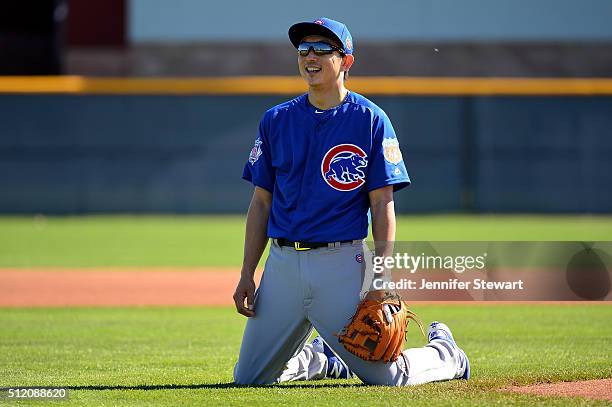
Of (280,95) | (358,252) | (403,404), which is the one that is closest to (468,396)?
(403,404)

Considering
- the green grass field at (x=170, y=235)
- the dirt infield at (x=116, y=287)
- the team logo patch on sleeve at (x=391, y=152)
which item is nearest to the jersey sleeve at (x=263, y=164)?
the team logo patch on sleeve at (x=391, y=152)

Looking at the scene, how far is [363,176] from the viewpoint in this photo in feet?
15.5

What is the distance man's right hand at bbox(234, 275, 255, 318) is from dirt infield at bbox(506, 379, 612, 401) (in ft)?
3.86

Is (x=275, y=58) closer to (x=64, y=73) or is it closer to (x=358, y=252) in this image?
(x=64, y=73)

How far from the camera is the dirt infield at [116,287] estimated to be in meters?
9.11

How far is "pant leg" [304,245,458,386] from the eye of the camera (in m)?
4.69

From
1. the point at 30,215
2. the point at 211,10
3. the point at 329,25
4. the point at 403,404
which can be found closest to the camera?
the point at 403,404

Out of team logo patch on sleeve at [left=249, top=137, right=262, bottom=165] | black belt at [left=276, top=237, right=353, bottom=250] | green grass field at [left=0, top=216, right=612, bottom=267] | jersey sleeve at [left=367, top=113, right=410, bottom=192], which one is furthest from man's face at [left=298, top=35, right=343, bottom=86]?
green grass field at [left=0, top=216, right=612, bottom=267]

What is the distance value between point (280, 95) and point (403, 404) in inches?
590

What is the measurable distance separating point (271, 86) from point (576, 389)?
14596 millimetres

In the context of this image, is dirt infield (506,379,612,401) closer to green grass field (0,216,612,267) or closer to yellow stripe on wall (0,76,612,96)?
green grass field (0,216,612,267)

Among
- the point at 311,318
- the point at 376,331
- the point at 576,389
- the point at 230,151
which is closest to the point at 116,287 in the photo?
the point at 311,318

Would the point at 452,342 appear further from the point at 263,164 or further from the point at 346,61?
the point at 346,61

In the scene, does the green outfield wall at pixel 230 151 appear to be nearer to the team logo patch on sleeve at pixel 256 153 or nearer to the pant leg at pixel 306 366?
the pant leg at pixel 306 366
